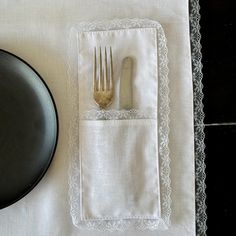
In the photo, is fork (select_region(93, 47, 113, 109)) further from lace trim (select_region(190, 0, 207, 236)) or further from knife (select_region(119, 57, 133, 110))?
lace trim (select_region(190, 0, 207, 236))

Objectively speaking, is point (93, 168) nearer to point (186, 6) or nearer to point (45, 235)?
point (45, 235)

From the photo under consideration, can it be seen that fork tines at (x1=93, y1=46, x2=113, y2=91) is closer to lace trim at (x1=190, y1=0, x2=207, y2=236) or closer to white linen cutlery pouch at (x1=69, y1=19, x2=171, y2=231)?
white linen cutlery pouch at (x1=69, y1=19, x2=171, y2=231)

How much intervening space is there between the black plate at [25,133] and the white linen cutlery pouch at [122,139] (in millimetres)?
39

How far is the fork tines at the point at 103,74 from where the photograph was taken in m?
0.56

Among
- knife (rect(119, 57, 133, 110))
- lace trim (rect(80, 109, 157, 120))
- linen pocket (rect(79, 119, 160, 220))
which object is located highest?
knife (rect(119, 57, 133, 110))

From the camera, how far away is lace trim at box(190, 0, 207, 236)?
1.84ft

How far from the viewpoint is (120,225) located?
56 cm

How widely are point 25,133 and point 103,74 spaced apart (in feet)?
0.48

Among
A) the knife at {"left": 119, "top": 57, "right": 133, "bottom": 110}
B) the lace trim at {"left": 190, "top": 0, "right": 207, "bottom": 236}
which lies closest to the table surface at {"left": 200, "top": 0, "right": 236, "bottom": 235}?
the lace trim at {"left": 190, "top": 0, "right": 207, "bottom": 236}

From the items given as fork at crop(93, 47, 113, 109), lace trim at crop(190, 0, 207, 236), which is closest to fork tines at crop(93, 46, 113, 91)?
fork at crop(93, 47, 113, 109)

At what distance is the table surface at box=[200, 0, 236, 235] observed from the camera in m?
0.57

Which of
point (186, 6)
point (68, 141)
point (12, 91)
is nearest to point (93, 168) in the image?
point (68, 141)

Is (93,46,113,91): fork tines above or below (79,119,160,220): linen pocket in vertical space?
above

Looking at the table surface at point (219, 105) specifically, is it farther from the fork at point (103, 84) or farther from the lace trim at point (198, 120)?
the fork at point (103, 84)
